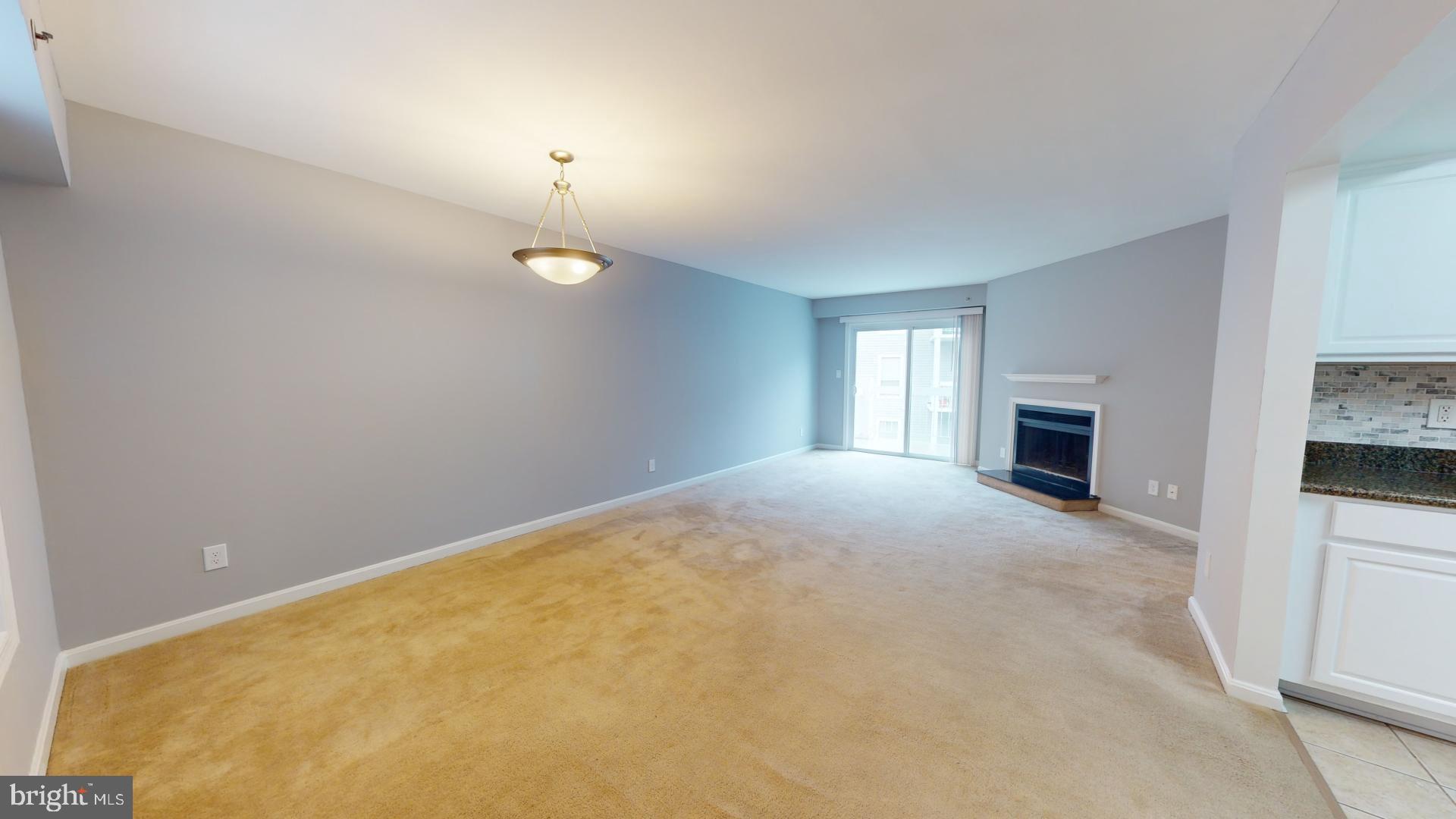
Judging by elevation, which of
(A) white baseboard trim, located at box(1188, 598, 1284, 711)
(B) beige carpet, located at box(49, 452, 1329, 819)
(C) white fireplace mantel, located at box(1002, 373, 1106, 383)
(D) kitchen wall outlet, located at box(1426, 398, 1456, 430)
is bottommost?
(B) beige carpet, located at box(49, 452, 1329, 819)

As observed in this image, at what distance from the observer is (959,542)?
3582mm

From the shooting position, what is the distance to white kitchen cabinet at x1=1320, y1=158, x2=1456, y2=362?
178 cm

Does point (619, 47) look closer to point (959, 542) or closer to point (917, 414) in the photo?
point (959, 542)

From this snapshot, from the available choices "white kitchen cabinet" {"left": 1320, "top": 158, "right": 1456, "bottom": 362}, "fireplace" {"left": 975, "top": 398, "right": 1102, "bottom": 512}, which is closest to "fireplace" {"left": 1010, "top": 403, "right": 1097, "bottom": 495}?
"fireplace" {"left": 975, "top": 398, "right": 1102, "bottom": 512}

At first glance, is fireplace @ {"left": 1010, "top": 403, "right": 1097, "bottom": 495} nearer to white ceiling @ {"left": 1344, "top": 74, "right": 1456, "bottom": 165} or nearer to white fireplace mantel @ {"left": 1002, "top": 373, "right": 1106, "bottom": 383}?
white fireplace mantel @ {"left": 1002, "top": 373, "right": 1106, "bottom": 383}

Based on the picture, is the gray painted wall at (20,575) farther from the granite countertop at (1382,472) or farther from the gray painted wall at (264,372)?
the granite countertop at (1382,472)

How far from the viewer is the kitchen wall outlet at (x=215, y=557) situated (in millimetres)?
2373

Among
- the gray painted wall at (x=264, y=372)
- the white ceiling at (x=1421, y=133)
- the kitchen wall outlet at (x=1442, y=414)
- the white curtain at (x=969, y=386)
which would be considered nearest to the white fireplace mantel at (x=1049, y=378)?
the white curtain at (x=969, y=386)

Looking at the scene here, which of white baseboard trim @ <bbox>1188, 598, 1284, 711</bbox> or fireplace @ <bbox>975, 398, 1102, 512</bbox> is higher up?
fireplace @ <bbox>975, 398, 1102, 512</bbox>

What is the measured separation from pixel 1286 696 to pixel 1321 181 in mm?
2004

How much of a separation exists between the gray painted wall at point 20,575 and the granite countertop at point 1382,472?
428 cm

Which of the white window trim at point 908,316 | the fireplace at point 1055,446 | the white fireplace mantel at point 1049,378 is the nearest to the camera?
the white fireplace mantel at point 1049,378

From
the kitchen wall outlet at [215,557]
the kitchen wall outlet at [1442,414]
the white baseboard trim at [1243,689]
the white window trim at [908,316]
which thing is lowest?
the white baseboard trim at [1243,689]

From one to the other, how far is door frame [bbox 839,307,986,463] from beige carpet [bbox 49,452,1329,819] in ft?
11.4
